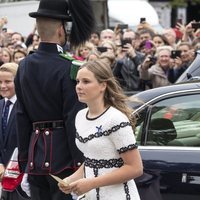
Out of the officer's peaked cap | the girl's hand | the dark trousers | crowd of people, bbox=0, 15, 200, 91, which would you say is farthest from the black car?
crowd of people, bbox=0, 15, 200, 91

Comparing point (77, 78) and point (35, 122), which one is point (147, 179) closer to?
point (35, 122)

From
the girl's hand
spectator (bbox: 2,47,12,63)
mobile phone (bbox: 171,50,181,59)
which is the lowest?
spectator (bbox: 2,47,12,63)

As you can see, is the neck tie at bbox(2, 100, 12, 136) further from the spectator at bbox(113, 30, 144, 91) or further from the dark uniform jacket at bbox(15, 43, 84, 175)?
the spectator at bbox(113, 30, 144, 91)

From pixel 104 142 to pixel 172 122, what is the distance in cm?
156

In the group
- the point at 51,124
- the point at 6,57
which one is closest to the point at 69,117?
the point at 51,124

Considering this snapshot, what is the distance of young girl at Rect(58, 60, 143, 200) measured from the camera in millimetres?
3600

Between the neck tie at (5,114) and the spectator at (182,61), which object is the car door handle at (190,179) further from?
the spectator at (182,61)

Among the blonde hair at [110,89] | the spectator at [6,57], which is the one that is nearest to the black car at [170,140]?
the blonde hair at [110,89]

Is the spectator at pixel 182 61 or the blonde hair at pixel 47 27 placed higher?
the blonde hair at pixel 47 27

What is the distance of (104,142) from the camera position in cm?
365

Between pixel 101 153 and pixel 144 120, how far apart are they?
153cm

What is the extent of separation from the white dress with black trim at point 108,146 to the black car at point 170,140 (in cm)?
117

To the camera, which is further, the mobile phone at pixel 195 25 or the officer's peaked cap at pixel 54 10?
the mobile phone at pixel 195 25

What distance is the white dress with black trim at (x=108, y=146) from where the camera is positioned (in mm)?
3625
